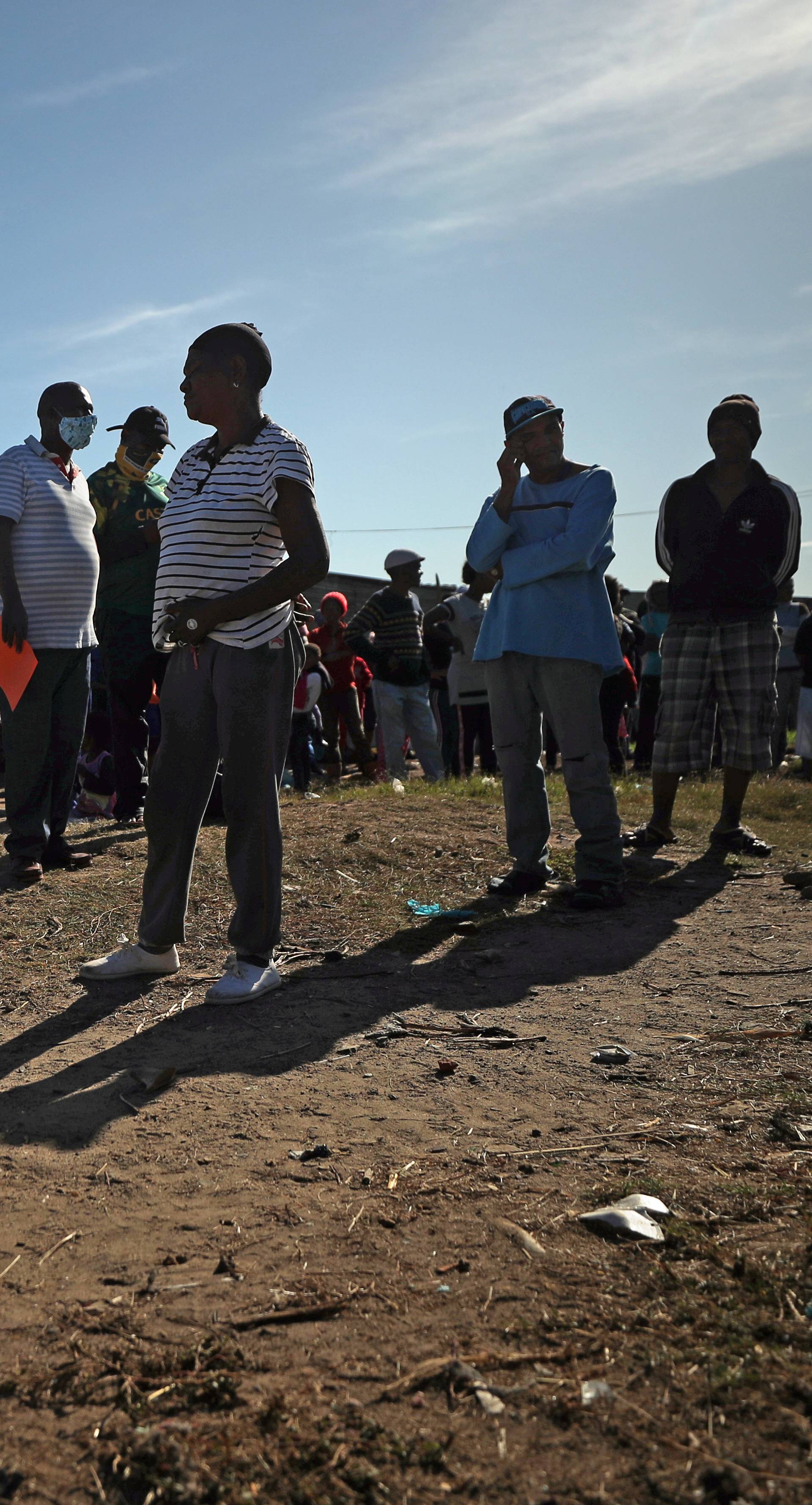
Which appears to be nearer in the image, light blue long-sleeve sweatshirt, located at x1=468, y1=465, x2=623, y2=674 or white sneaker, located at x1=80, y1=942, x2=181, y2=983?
white sneaker, located at x1=80, y1=942, x2=181, y2=983

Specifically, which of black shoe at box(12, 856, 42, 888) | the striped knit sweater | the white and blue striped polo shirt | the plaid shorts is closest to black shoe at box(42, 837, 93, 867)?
black shoe at box(12, 856, 42, 888)

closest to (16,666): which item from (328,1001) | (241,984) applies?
(241,984)

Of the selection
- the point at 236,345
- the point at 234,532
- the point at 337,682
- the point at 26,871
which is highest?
the point at 236,345

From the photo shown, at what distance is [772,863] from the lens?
6.53m

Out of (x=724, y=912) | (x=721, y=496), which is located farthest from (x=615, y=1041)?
(x=721, y=496)

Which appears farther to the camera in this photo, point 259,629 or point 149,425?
point 149,425

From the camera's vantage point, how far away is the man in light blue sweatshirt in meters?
5.29

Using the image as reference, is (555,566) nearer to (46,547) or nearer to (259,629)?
(259,629)

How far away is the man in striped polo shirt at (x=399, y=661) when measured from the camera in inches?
371

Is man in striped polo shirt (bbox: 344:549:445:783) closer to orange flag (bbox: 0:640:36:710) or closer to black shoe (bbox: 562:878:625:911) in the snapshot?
black shoe (bbox: 562:878:625:911)

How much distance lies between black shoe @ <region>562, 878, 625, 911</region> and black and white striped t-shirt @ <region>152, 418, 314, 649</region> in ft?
7.04

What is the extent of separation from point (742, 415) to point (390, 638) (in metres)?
3.74

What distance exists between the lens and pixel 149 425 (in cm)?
650

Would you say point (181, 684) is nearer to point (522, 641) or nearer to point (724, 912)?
point (522, 641)
